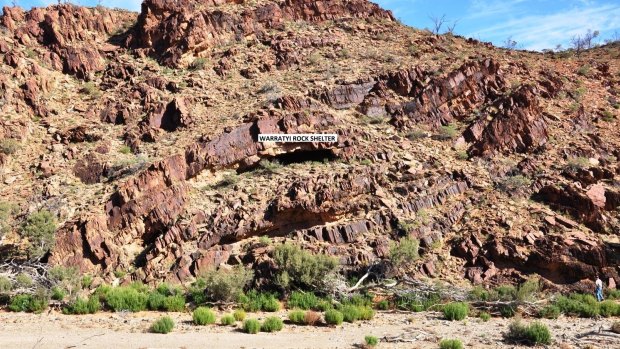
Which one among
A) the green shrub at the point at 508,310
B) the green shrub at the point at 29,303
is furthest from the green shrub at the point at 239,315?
the green shrub at the point at 508,310

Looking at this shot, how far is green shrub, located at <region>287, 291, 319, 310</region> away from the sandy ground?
94 cm

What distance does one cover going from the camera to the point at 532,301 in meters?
14.5

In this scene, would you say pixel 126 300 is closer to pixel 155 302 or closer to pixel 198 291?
pixel 155 302

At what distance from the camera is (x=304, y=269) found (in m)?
15.4

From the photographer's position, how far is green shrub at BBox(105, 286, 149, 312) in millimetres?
14203

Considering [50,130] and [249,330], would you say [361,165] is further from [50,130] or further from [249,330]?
[50,130]

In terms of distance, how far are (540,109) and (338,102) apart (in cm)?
972

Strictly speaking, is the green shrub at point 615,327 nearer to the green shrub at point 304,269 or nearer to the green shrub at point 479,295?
the green shrub at point 479,295

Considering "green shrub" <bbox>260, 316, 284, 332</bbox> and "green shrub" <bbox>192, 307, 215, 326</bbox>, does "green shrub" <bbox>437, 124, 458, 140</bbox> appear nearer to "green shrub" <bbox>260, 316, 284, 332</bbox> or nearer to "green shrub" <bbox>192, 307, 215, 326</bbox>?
"green shrub" <bbox>260, 316, 284, 332</bbox>

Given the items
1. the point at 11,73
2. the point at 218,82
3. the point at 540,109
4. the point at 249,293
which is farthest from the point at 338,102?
the point at 11,73

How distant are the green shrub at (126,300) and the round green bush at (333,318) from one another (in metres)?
5.50

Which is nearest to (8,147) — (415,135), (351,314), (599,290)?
(351,314)

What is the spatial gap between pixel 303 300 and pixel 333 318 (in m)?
2.14

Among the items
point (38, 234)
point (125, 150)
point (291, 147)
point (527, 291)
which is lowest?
point (527, 291)
